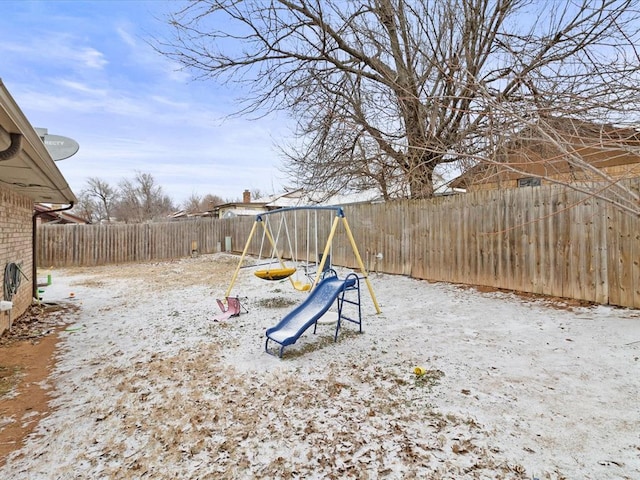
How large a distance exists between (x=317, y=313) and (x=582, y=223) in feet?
13.4

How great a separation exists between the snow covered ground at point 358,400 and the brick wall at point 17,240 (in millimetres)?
1137

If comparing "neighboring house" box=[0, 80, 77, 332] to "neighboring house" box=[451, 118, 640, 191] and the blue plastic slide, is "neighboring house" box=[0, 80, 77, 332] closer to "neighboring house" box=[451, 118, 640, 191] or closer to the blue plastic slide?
"neighboring house" box=[451, 118, 640, 191]

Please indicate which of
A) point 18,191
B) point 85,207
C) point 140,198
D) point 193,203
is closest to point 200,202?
point 193,203

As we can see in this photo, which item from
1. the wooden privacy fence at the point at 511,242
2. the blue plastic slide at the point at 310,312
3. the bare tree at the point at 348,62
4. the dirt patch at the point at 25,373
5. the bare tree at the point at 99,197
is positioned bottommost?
the dirt patch at the point at 25,373

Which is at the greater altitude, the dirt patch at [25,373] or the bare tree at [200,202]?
the bare tree at [200,202]

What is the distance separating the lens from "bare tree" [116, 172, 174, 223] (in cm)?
3544

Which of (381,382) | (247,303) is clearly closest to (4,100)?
(381,382)

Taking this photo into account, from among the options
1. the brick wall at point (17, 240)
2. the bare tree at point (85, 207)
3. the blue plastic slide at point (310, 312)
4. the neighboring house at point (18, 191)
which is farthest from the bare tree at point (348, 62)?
the bare tree at point (85, 207)

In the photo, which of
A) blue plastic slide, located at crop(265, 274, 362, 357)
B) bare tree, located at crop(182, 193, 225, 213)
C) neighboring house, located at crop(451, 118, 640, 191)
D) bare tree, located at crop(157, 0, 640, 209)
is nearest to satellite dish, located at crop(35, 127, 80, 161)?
bare tree, located at crop(157, 0, 640, 209)

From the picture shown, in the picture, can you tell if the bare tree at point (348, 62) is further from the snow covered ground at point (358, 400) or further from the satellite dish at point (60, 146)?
the snow covered ground at point (358, 400)

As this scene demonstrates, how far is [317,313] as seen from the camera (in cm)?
402

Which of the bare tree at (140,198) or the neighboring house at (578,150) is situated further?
the bare tree at (140,198)

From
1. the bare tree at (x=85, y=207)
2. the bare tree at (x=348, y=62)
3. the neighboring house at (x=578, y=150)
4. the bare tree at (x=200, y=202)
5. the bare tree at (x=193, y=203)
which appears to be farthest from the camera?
the bare tree at (x=200, y=202)

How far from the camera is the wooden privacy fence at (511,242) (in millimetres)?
4426
